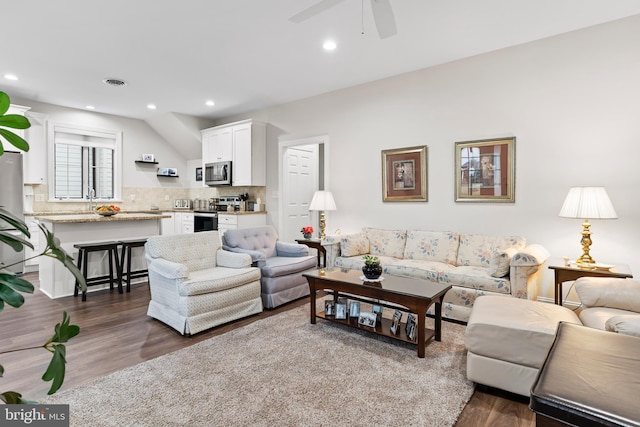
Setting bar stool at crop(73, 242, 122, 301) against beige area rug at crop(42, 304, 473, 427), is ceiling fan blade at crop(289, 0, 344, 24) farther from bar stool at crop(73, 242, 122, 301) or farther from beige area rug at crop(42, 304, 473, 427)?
bar stool at crop(73, 242, 122, 301)

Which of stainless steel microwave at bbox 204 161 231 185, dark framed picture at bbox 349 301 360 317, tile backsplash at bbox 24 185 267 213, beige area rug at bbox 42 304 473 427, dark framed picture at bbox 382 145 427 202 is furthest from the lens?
stainless steel microwave at bbox 204 161 231 185

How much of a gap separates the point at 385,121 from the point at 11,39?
14.2ft

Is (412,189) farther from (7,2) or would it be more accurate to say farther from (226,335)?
(7,2)

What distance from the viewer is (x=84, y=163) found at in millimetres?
6637

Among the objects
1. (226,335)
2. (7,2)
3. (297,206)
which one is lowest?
(226,335)

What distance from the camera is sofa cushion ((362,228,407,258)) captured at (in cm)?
449

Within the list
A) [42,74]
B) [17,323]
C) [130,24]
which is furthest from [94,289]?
[130,24]

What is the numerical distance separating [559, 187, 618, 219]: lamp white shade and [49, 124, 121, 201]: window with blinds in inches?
284

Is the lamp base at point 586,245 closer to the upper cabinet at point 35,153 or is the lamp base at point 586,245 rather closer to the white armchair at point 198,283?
the white armchair at point 198,283

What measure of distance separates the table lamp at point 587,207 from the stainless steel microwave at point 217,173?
5.22 meters

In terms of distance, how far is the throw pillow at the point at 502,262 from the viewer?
10.6ft

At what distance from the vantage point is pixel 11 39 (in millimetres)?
3621

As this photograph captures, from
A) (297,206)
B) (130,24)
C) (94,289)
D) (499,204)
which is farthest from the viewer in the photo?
(297,206)

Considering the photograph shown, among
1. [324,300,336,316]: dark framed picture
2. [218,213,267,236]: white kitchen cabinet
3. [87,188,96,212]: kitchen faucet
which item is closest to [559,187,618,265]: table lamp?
[324,300,336,316]: dark framed picture
